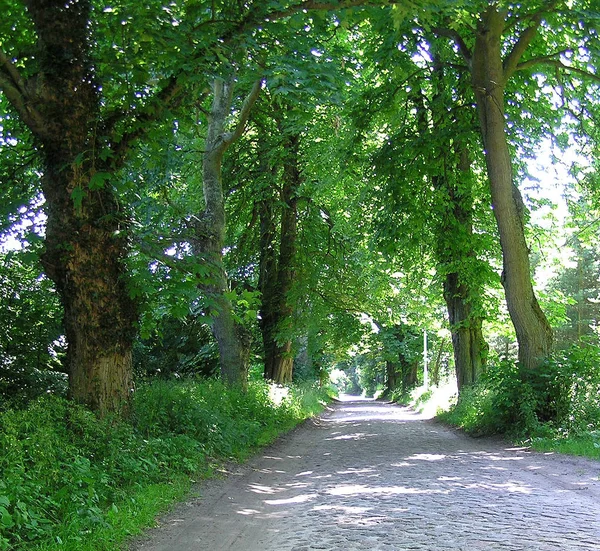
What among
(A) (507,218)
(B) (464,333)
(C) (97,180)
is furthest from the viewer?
(B) (464,333)

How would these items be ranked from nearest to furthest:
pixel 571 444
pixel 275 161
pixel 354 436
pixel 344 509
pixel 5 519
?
pixel 5 519, pixel 344 509, pixel 571 444, pixel 354 436, pixel 275 161

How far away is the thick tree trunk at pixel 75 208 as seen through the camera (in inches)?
347

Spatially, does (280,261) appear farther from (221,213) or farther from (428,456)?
(428,456)

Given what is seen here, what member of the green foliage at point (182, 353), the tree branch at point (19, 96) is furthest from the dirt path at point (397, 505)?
the green foliage at point (182, 353)

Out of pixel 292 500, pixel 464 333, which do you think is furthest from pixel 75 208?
pixel 464 333

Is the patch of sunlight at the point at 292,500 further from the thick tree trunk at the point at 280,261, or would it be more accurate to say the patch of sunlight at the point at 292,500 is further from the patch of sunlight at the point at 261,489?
the thick tree trunk at the point at 280,261

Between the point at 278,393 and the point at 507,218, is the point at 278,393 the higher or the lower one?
the lower one

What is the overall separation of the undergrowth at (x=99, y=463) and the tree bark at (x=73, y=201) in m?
0.79

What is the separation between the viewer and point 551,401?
14.2m

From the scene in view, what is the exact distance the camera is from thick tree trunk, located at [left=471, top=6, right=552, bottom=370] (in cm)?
1492

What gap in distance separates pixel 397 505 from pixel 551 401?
26.2 feet

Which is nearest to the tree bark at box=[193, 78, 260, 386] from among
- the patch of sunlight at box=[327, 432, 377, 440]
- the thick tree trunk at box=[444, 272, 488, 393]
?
the patch of sunlight at box=[327, 432, 377, 440]

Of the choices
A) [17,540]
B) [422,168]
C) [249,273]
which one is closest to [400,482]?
[17,540]

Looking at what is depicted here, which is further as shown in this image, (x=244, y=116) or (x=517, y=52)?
(x=244, y=116)
